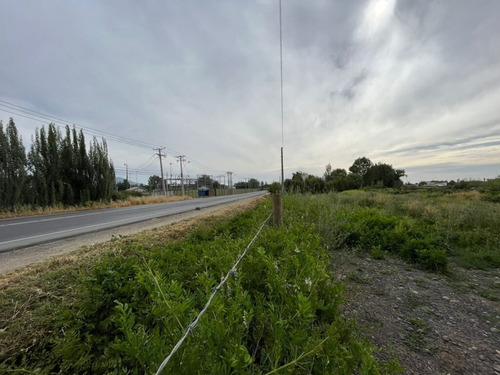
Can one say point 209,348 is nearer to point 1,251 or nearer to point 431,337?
point 431,337

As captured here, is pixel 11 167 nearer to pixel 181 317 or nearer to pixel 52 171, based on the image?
pixel 52 171

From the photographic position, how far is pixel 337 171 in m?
86.7

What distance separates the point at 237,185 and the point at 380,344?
126 m

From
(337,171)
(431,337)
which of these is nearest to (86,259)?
(431,337)

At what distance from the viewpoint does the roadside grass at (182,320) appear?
3.44 feet

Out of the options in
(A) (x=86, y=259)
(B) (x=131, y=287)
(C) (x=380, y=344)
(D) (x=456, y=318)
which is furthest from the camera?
(A) (x=86, y=259)

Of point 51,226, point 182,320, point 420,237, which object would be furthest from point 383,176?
point 182,320

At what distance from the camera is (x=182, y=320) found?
4.34ft

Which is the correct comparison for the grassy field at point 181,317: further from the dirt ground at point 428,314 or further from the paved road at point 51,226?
the paved road at point 51,226

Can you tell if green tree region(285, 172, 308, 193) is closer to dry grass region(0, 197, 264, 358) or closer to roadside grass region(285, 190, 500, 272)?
roadside grass region(285, 190, 500, 272)

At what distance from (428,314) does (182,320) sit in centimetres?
359

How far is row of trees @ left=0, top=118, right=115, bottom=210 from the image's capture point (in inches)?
555

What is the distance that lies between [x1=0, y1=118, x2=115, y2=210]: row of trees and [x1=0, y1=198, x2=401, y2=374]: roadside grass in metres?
17.1

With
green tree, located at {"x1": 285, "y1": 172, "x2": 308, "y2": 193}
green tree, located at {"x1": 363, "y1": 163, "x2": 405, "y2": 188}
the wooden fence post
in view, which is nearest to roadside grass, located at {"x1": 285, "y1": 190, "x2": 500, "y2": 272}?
the wooden fence post
